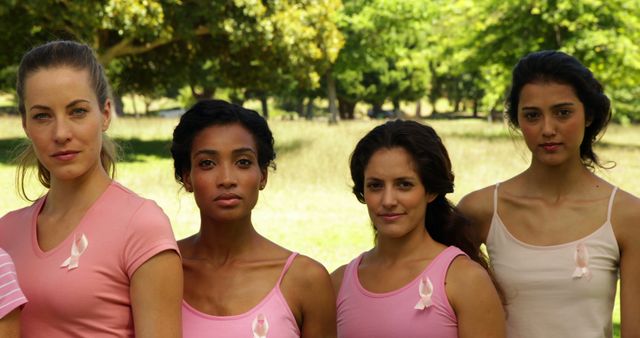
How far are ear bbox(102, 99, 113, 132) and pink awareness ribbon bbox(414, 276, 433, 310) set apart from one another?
1.27 m

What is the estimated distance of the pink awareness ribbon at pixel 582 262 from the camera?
3572 millimetres

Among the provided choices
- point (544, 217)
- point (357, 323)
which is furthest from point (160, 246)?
point (544, 217)

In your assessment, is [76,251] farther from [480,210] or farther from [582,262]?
[582,262]

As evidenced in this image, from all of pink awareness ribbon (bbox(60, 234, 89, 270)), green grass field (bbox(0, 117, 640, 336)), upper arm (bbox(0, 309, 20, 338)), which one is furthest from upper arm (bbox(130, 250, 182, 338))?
green grass field (bbox(0, 117, 640, 336))

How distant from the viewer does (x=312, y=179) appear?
59.0ft

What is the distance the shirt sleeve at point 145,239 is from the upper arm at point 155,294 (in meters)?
0.02

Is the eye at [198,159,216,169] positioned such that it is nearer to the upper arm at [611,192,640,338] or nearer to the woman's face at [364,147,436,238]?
the woman's face at [364,147,436,238]

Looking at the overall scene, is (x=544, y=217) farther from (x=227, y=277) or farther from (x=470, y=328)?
(x=227, y=277)

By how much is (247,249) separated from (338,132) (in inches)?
984

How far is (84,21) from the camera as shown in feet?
64.5

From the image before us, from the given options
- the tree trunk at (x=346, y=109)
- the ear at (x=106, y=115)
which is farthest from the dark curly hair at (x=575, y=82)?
the tree trunk at (x=346, y=109)

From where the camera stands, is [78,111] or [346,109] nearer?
[78,111]

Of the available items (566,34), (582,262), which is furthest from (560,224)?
(566,34)

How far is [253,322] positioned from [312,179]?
48.7ft
